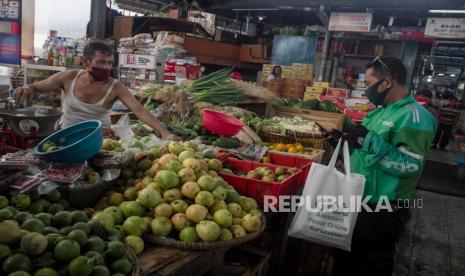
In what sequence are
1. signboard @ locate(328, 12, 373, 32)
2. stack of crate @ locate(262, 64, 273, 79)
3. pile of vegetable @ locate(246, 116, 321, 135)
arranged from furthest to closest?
1. stack of crate @ locate(262, 64, 273, 79)
2. signboard @ locate(328, 12, 373, 32)
3. pile of vegetable @ locate(246, 116, 321, 135)

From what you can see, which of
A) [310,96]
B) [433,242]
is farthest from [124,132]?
[310,96]

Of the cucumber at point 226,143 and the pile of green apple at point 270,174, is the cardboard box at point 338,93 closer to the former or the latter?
the cucumber at point 226,143

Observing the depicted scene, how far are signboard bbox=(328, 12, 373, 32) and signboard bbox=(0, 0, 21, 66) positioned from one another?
752 centimetres

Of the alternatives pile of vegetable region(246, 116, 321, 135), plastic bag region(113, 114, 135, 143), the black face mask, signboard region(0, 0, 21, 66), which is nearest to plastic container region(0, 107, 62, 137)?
plastic bag region(113, 114, 135, 143)

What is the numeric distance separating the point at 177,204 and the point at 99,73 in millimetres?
1650

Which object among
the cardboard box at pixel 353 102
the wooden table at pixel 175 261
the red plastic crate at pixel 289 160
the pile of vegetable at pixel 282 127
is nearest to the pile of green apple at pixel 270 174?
the red plastic crate at pixel 289 160

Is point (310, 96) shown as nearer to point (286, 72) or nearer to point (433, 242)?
point (286, 72)

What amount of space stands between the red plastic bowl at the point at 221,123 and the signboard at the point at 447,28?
782 cm

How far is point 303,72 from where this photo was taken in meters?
10.0

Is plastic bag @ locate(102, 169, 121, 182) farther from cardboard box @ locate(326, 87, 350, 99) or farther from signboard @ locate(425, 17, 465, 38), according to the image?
signboard @ locate(425, 17, 465, 38)

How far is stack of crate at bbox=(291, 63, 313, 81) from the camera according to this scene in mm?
9992

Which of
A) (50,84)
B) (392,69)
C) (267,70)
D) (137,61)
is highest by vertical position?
(267,70)

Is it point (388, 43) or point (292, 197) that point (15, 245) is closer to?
point (292, 197)

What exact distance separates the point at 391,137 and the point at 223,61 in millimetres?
9966
